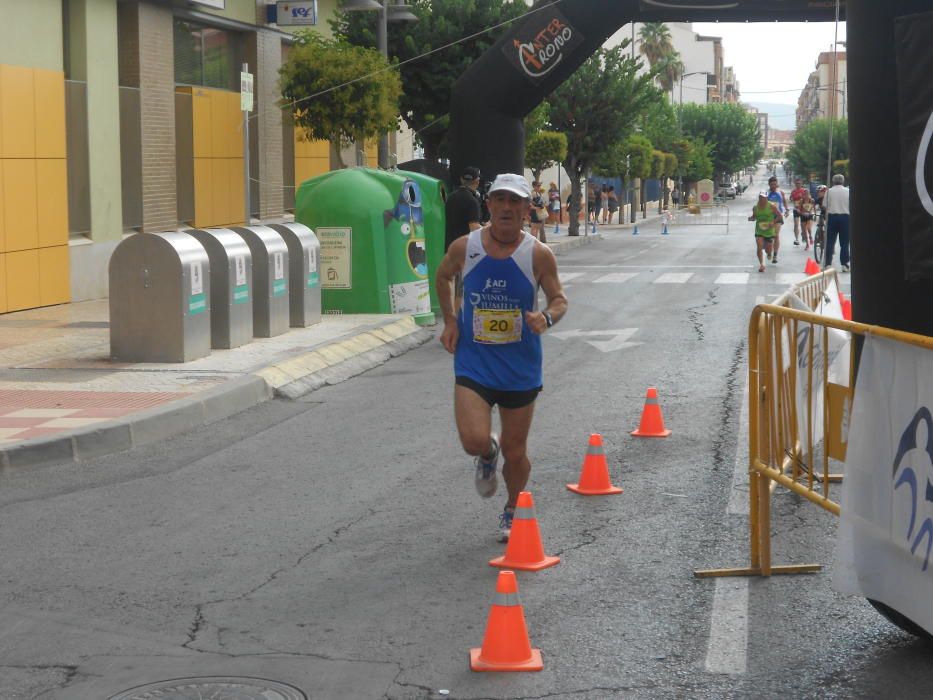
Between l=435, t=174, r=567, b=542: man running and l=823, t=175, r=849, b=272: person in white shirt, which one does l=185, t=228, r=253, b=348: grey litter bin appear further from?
l=823, t=175, r=849, b=272: person in white shirt

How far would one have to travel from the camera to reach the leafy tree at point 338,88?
82.9 ft

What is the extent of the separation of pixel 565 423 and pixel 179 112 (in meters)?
15.0

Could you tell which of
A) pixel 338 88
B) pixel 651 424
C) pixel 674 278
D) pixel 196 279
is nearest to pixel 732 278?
pixel 674 278

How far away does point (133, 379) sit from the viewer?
1181cm

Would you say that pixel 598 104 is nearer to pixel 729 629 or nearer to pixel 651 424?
pixel 651 424

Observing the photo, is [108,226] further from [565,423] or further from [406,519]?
[406,519]

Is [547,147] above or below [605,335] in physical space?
above

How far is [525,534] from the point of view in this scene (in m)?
6.50

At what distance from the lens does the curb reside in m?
9.10

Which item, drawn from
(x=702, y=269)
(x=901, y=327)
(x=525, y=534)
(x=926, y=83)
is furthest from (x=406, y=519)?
(x=702, y=269)

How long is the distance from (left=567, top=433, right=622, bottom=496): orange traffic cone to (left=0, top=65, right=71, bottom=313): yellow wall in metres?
11.6

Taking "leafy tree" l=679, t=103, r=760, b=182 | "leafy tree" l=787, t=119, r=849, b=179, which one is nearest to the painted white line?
"leafy tree" l=787, t=119, r=849, b=179

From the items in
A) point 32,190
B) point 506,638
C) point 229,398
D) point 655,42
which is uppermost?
point 655,42

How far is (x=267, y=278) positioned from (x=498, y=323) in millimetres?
7948
